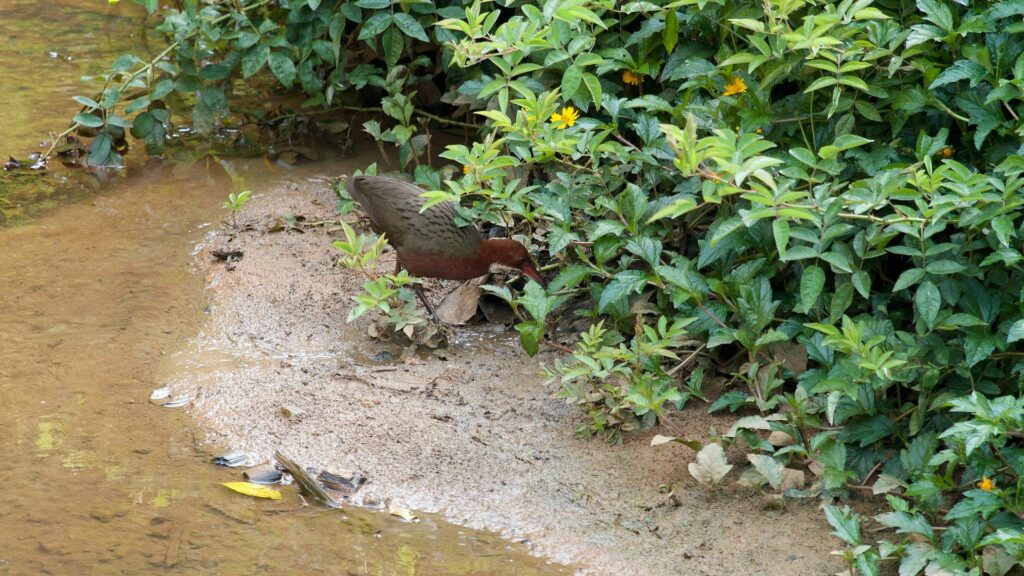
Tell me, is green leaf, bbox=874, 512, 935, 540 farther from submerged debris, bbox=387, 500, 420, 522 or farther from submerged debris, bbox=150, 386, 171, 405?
submerged debris, bbox=150, 386, 171, 405

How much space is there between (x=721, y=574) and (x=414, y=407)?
1370mm

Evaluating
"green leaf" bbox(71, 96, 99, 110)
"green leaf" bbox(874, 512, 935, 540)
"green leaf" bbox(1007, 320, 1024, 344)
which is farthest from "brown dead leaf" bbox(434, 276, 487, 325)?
"green leaf" bbox(71, 96, 99, 110)

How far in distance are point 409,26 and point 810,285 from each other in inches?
108

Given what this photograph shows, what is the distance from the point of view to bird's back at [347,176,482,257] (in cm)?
464

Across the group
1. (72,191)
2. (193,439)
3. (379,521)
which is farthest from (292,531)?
(72,191)

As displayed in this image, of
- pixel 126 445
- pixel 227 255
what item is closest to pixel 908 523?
pixel 126 445

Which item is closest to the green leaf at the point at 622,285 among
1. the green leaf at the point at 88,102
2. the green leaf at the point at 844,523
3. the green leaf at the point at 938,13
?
the green leaf at the point at 844,523

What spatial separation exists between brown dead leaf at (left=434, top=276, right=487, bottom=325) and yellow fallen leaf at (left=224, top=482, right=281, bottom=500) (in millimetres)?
1338

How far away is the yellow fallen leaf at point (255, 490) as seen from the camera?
3666 mm

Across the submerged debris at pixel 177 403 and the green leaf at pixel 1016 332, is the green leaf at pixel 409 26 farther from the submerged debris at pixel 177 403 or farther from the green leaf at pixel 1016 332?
the green leaf at pixel 1016 332

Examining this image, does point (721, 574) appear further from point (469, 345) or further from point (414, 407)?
point (469, 345)

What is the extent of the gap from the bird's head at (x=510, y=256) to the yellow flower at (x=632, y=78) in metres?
0.83

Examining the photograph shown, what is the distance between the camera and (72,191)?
5895mm

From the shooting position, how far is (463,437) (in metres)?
3.99
